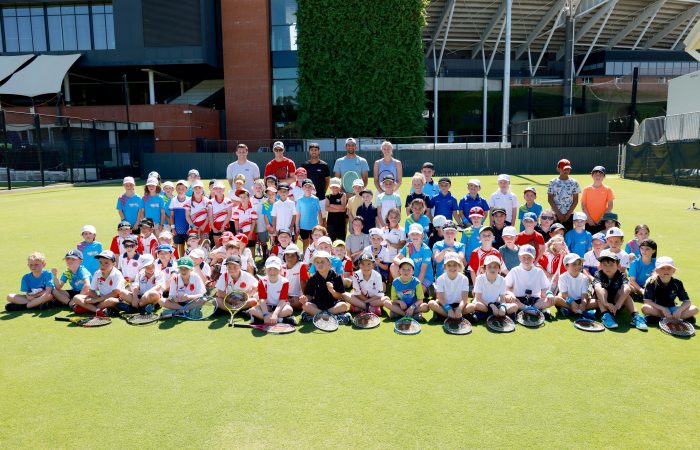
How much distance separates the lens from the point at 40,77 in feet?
119

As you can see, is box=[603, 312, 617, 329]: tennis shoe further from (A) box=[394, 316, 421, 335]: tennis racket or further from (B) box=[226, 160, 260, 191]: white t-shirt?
(B) box=[226, 160, 260, 191]: white t-shirt

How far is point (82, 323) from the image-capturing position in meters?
7.13

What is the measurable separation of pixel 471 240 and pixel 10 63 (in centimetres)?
4195

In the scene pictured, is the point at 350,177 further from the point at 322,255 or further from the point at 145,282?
the point at 145,282

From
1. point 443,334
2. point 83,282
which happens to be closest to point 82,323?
point 83,282

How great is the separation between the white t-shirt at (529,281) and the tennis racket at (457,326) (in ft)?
3.30

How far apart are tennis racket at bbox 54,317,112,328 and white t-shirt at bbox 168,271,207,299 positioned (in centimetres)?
96

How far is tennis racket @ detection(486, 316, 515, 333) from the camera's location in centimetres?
673

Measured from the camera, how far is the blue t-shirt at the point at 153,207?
1046 cm

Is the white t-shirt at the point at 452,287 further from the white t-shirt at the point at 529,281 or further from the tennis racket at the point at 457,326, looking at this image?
the white t-shirt at the point at 529,281

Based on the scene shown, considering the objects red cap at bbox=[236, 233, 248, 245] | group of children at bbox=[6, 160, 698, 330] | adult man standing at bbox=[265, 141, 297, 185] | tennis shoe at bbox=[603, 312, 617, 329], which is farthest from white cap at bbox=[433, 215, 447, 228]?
adult man standing at bbox=[265, 141, 297, 185]

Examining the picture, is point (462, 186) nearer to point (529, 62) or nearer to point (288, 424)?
point (288, 424)

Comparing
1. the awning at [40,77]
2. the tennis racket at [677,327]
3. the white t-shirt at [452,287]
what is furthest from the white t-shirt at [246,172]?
the awning at [40,77]

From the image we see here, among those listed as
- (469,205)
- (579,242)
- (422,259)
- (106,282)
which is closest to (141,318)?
(106,282)
